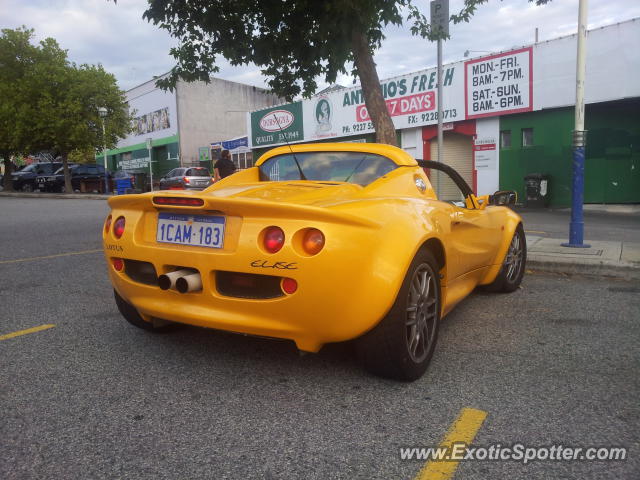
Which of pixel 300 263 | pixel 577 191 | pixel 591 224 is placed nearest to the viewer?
pixel 300 263

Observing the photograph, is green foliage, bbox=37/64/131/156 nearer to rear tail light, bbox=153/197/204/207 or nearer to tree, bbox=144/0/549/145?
tree, bbox=144/0/549/145

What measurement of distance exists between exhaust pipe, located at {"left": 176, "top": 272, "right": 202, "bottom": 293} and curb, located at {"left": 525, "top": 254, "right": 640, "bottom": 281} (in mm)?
4539

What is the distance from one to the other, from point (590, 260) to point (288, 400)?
457 cm

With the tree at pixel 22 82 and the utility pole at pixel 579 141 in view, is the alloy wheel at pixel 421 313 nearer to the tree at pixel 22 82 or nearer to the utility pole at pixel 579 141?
the utility pole at pixel 579 141

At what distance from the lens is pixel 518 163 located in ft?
54.7

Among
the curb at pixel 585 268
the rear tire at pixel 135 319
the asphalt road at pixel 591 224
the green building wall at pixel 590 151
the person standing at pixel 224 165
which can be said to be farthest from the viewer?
the green building wall at pixel 590 151

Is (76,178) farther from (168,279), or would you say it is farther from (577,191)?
(168,279)

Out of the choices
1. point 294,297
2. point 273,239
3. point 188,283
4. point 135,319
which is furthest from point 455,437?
point 135,319

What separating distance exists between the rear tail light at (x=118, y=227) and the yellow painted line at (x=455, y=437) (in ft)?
6.61

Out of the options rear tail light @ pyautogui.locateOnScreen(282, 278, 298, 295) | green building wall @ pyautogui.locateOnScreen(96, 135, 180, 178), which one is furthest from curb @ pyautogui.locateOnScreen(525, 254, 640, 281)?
green building wall @ pyautogui.locateOnScreen(96, 135, 180, 178)

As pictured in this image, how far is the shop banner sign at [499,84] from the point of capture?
51.3 ft

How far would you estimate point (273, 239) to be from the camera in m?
2.39

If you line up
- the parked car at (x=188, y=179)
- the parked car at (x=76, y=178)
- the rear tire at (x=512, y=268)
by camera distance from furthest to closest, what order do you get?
the parked car at (x=76, y=178)
the parked car at (x=188, y=179)
the rear tire at (x=512, y=268)

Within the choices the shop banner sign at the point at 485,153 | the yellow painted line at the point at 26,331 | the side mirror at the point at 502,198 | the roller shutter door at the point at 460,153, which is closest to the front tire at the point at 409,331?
the side mirror at the point at 502,198
